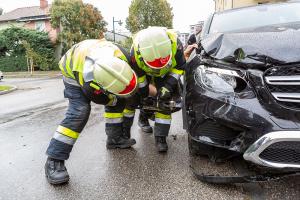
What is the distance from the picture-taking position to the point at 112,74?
2760mm

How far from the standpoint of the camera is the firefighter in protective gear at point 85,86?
2.80 meters

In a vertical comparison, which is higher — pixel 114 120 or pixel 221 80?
pixel 221 80

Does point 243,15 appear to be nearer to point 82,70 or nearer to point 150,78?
point 150,78

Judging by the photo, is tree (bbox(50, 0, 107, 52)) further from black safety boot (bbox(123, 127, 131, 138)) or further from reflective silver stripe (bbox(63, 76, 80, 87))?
reflective silver stripe (bbox(63, 76, 80, 87))

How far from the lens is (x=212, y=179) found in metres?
2.76

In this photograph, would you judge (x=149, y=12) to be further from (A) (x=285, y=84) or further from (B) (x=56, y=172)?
(A) (x=285, y=84)

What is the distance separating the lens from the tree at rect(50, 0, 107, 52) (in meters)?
30.8


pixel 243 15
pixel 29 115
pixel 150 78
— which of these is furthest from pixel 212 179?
pixel 29 115

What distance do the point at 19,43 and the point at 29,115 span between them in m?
26.1

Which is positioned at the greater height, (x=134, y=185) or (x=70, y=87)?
(x=70, y=87)

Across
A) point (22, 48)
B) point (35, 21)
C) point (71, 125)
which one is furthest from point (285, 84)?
point (35, 21)

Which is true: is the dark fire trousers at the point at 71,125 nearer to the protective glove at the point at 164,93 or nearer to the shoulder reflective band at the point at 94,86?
the shoulder reflective band at the point at 94,86

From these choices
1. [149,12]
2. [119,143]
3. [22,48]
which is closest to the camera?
[119,143]

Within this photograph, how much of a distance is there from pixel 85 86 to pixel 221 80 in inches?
44.2
